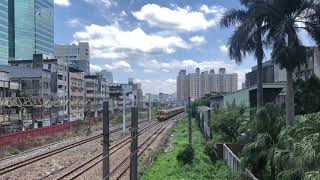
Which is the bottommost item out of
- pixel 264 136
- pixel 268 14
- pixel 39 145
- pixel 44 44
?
pixel 39 145

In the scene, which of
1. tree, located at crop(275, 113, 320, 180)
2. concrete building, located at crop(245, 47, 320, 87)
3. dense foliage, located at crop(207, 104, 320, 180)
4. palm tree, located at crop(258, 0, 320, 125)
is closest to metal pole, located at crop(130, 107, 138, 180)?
dense foliage, located at crop(207, 104, 320, 180)

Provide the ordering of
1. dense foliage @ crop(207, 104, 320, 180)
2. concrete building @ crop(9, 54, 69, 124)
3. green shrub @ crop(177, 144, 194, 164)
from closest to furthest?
dense foliage @ crop(207, 104, 320, 180), green shrub @ crop(177, 144, 194, 164), concrete building @ crop(9, 54, 69, 124)

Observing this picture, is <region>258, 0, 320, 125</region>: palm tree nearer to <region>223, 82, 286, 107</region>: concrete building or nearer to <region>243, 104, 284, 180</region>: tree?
<region>243, 104, 284, 180</region>: tree

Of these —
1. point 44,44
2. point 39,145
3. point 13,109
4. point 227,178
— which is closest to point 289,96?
point 227,178

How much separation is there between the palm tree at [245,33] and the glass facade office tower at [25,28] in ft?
379

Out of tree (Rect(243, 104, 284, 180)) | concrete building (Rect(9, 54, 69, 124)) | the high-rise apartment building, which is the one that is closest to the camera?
tree (Rect(243, 104, 284, 180))

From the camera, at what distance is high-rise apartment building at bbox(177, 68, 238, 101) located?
148875mm

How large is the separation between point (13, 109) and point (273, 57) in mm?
56620

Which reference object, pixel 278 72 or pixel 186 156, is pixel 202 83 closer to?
pixel 278 72

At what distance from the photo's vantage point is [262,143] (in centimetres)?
1856

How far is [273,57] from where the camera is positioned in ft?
84.2

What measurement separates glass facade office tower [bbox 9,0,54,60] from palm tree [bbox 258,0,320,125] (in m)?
121

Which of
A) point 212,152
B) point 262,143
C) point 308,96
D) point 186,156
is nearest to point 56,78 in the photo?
point 212,152

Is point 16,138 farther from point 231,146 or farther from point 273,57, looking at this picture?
point 273,57
